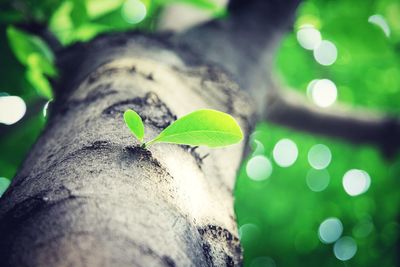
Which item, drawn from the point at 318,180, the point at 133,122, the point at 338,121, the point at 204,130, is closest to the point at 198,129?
the point at 204,130

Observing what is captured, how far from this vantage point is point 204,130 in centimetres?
68

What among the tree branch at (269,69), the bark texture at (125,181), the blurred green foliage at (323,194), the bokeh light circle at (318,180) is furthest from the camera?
the bokeh light circle at (318,180)

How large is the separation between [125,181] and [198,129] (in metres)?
0.17

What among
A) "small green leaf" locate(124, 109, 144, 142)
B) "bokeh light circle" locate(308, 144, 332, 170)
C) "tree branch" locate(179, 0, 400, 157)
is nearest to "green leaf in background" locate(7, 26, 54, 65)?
"tree branch" locate(179, 0, 400, 157)

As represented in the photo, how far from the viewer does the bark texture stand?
0.48m

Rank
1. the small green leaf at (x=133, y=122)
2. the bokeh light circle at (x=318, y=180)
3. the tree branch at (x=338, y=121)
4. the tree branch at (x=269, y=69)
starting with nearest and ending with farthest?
1. the small green leaf at (x=133, y=122)
2. the tree branch at (x=269, y=69)
3. the tree branch at (x=338, y=121)
4. the bokeh light circle at (x=318, y=180)

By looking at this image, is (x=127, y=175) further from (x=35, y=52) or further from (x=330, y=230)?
(x=330, y=230)

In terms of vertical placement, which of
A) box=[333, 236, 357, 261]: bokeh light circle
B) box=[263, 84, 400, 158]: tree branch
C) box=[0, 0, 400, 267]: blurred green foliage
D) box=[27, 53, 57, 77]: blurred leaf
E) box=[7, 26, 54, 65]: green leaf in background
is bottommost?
box=[333, 236, 357, 261]: bokeh light circle

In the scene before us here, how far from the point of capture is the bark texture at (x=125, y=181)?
48cm

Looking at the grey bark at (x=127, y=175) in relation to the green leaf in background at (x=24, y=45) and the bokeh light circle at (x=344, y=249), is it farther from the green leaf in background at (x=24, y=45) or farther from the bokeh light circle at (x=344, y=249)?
the bokeh light circle at (x=344, y=249)

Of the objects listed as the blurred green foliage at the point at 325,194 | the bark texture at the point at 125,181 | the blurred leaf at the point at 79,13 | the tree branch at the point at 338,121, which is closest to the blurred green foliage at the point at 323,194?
the blurred green foliage at the point at 325,194

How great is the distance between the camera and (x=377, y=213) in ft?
11.2

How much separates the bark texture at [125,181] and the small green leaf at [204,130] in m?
0.05

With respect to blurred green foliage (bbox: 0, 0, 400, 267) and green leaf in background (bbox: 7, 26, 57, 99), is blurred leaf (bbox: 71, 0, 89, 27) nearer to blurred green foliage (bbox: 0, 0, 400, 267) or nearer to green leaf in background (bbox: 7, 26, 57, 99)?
green leaf in background (bbox: 7, 26, 57, 99)
